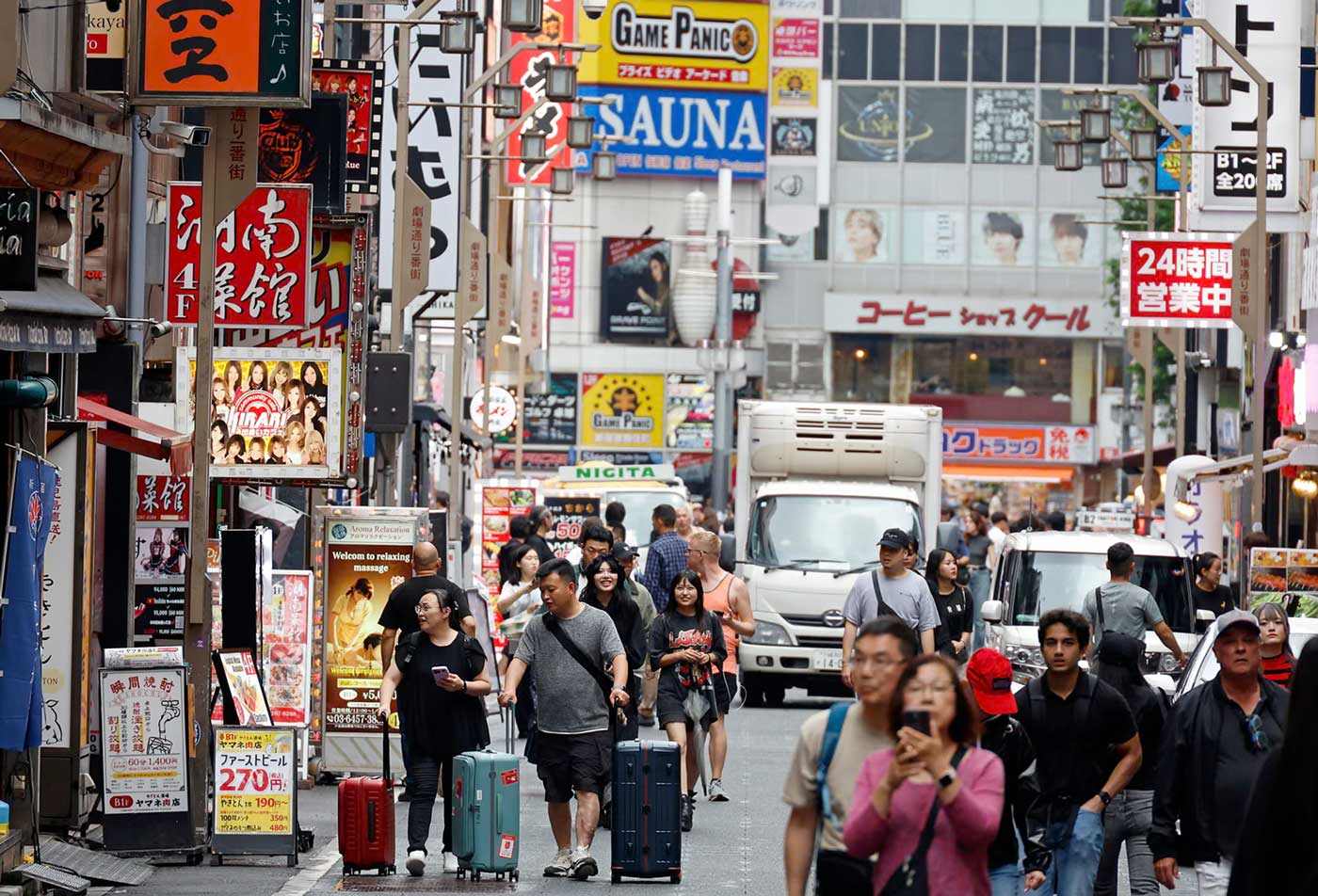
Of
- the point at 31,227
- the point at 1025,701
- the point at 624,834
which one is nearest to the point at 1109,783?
the point at 1025,701

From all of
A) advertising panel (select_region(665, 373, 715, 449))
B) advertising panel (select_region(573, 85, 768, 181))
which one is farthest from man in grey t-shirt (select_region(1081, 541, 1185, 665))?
advertising panel (select_region(665, 373, 715, 449))

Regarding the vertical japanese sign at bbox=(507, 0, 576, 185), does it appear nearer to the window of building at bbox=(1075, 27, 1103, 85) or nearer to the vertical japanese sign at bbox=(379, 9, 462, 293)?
the vertical japanese sign at bbox=(379, 9, 462, 293)

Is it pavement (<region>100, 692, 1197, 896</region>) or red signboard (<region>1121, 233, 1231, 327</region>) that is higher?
red signboard (<region>1121, 233, 1231, 327</region>)

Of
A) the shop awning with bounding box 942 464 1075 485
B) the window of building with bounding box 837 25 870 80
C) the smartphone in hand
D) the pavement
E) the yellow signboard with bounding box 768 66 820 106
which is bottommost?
the pavement

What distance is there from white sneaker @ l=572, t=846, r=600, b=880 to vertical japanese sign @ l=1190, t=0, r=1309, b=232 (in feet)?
61.2

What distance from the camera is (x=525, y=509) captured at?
34.2 metres

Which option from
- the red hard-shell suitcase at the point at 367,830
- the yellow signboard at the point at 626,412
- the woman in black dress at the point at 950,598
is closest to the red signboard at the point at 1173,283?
the woman in black dress at the point at 950,598

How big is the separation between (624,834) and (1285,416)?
2336cm

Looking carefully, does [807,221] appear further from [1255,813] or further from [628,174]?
[1255,813]

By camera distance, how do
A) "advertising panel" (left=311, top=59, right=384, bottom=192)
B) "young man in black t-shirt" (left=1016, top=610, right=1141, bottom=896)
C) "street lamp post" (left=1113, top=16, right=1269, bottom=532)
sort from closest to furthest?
"young man in black t-shirt" (left=1016, top=610, right=1141, bottom=896) → "advertising panel" (left=311, top=59, right=384, bottom=192) → "street lamp post" (left=1113, top=16, right=1269, bottom=532)

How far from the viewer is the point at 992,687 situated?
978 cm

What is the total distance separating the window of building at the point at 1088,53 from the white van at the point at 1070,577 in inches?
2427

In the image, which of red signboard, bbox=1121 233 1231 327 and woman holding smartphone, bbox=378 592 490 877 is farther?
red signboard, bbox=1121 233 1231 327

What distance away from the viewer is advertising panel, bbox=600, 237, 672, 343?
254 ft
